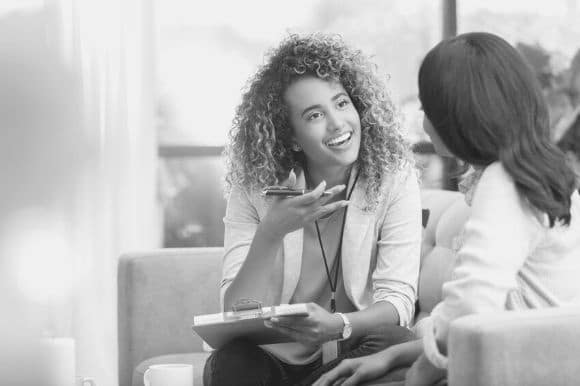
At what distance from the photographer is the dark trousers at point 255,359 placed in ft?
4.85

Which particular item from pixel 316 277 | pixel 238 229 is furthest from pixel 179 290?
pixel 316 277

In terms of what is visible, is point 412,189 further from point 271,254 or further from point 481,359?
point 481,359

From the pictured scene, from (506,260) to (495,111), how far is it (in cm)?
22

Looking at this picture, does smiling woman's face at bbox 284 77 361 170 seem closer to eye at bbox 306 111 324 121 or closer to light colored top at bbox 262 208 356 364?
eye at bbox 306 111 324 121

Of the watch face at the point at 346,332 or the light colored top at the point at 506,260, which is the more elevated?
the light colored top at the point at 506,260

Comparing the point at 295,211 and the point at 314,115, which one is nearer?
the point at 295,211

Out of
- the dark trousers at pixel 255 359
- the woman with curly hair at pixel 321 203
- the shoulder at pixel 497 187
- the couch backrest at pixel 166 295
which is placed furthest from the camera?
the couch backrest at pixel 166 295

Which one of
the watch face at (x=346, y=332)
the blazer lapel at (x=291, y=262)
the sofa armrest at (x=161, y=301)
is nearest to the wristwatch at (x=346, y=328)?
the watch face at (x=346, y=332)

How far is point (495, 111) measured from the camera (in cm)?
114

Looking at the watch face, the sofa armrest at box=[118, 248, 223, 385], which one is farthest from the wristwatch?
the sofa armrest at box=[118, 248, 223, 385]

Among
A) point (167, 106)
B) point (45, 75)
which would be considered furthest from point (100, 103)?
point (45, 75)

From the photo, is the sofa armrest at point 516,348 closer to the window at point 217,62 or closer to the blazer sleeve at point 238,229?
the blazer sleeve at point 238,229

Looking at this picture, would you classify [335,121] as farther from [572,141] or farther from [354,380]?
[572,141]

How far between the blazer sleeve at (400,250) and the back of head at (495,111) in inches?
20.2
